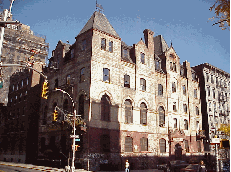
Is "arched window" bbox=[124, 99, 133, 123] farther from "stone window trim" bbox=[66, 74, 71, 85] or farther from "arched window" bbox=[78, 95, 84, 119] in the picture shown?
"stone window trim" bbox=[66, 74, 71, 85]

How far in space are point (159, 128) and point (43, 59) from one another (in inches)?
1437

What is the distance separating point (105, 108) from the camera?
32188 millimetres

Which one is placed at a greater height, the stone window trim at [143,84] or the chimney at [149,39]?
the chimney at [149,39]

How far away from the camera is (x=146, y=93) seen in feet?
124

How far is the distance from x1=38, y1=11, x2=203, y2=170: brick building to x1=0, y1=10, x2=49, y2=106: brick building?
66.0ft

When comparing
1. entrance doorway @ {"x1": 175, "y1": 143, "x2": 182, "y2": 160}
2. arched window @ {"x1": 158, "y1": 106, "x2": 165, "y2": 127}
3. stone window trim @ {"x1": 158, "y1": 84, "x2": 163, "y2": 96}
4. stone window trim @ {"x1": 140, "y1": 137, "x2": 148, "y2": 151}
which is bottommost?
entrance doorway @ {"x1": 175, "y1": 143, "x2": 182, "y2": 160}

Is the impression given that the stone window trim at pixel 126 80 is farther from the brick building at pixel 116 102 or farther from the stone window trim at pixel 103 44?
the stone window trim at pixel 103 44

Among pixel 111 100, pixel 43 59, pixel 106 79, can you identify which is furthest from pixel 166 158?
pixel 43 59

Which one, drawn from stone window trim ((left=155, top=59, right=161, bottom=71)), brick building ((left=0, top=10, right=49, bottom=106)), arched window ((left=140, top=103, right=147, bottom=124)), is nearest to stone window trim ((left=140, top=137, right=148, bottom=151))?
arched window ((left=140, top=103, right=147, bottom=124))

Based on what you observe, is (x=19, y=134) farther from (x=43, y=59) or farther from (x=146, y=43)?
(x=146, y=43)

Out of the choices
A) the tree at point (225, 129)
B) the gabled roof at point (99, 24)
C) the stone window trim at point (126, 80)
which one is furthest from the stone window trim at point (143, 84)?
the tree at point (225, 129)

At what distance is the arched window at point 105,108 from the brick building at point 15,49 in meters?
30.4

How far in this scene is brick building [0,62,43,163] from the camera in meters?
42.6

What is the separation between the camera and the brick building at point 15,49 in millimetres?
55656
